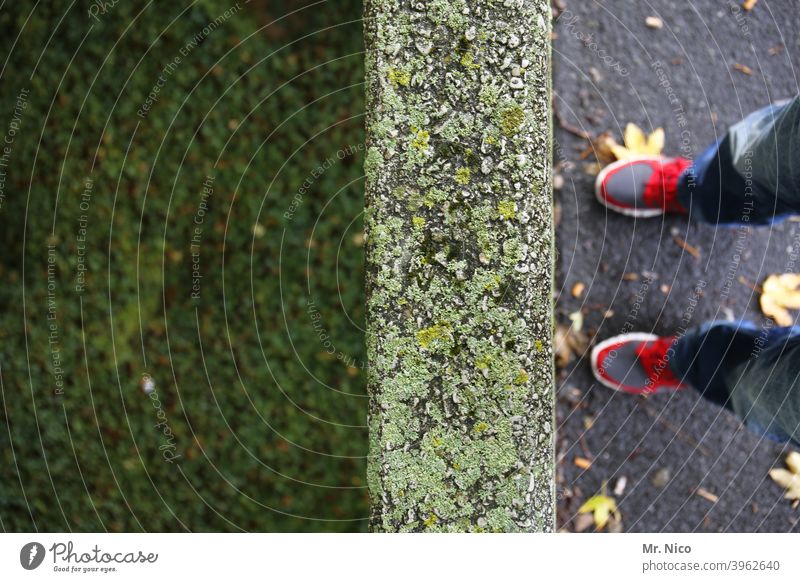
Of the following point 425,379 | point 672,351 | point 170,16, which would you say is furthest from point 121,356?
point 672,351

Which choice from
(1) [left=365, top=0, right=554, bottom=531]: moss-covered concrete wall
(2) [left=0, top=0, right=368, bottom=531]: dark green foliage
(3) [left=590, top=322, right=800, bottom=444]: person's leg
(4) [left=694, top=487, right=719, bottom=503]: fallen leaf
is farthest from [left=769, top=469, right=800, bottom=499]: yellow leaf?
(2) [left=0, top=0, right=368, bottom=531]: dark green foliage

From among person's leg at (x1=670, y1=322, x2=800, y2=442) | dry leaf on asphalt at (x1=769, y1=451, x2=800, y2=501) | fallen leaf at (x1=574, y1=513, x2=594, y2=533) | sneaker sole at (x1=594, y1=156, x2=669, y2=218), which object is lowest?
fallen leaf at (x1=574, y1=513, x2=594, y2=533)

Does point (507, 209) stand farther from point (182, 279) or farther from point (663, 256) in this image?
point (182, 279)

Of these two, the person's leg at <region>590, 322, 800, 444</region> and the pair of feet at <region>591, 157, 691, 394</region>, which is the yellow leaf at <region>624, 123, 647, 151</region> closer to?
the pair of feet at <region>591, 157, 691, 394</region>

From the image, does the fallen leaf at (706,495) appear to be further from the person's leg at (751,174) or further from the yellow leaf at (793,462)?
the person's leg at (751,174)

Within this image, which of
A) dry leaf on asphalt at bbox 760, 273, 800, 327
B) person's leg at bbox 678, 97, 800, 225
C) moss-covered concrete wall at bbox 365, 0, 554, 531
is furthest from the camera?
dry leaf on asphalt at bbox 760, 273, 800, 327

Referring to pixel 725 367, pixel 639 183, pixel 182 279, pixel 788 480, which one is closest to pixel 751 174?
pixel 639 183
